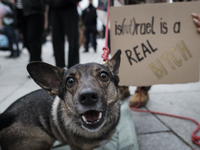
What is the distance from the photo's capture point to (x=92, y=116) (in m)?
1.44

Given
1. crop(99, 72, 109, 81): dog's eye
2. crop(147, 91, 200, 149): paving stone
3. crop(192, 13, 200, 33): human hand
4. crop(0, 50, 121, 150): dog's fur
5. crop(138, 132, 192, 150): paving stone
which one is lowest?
crop(147, 91, 200, 149): paving stone

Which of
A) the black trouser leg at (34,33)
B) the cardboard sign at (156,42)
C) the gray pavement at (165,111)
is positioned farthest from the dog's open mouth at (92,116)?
the black trouser leg at (34,33)

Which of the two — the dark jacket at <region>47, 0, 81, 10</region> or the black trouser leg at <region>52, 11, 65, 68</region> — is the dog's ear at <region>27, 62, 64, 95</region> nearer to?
the dark jacket at <region>47, 0, 81, 10</region>

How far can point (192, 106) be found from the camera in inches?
114

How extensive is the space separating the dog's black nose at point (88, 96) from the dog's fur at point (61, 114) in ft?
0.34

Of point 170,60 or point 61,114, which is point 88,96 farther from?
point 170,60

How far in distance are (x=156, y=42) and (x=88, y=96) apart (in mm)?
1611

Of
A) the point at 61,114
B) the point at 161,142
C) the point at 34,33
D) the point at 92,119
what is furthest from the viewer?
the point at 34,33

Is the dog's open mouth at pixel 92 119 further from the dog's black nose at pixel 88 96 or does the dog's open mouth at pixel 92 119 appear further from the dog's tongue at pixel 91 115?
the dog's black nose at pixel 88 96

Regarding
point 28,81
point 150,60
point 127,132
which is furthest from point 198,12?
point 28,81

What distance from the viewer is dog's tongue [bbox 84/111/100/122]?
1438 millimetres

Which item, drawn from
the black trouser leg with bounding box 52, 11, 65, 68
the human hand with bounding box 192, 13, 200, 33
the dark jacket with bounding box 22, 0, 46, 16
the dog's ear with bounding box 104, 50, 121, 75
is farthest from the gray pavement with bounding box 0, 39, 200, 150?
the dark jacket with bounding box 22, 0, 46, 16

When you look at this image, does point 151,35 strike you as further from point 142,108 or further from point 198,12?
point 142,108

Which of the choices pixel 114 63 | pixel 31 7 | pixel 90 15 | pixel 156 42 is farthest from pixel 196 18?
pixel 90 15
